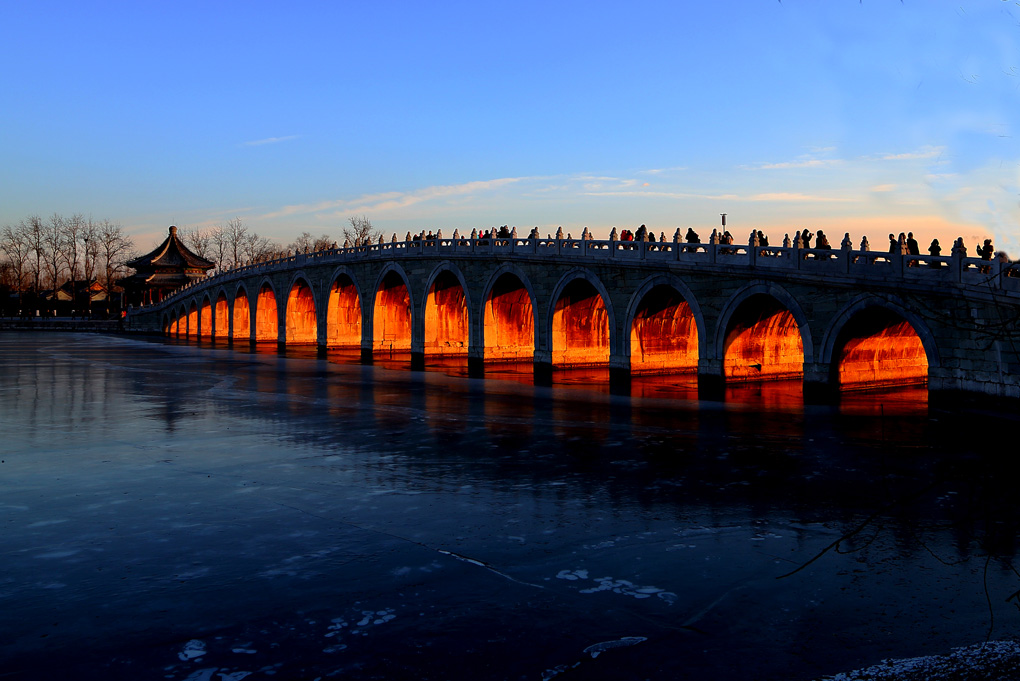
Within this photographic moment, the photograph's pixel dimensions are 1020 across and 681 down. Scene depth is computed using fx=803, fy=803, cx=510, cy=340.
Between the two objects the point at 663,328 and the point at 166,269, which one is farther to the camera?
the point at 166,269

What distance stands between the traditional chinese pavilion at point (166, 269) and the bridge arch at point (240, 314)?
24.1 meters

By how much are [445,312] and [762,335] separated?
59.2 feet

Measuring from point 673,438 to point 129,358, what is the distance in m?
33.3

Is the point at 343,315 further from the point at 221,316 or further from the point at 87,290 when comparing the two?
the point at 87,290

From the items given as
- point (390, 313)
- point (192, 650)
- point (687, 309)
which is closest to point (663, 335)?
point (687, 309)

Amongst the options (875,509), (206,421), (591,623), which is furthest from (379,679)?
(206,421)

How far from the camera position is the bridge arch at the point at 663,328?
26.4m

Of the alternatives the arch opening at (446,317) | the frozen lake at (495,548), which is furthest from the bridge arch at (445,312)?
the frozen lake at (495,548)

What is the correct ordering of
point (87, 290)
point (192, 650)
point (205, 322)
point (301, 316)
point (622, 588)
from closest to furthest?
point (192, 650) → point (622, 588) → point (301, 316) → point (205, 322) → point (87, 290)

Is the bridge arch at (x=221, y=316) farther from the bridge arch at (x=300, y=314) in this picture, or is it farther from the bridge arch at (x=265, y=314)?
the bridge arch at (x=300, y=314)

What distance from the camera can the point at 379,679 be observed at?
18.1 ft

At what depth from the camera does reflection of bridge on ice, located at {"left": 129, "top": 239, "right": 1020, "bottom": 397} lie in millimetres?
19250

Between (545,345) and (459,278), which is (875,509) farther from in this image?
(459,278)

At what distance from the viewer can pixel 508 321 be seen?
122 feet
